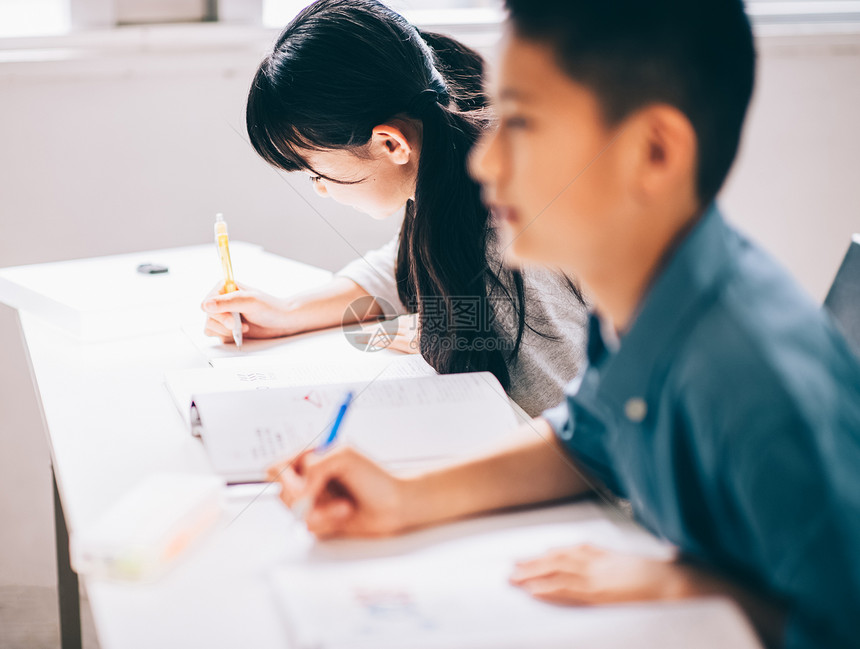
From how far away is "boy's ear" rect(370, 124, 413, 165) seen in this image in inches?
41.5

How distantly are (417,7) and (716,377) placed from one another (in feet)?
5.49

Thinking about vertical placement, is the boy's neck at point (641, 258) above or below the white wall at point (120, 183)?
above

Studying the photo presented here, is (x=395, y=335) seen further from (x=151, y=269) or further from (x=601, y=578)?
(x=601, y=578)

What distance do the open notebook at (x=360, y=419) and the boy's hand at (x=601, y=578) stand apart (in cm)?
17

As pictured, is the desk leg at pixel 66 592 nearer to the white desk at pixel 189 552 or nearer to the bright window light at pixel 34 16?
the white desk at pixel 189 552

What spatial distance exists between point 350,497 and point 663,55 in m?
0.38

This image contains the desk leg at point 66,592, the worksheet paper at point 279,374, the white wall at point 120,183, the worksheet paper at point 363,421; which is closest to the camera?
the worksheet paper at point 363,421

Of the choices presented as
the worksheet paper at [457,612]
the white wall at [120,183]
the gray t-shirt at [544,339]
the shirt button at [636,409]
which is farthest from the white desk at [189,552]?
the white wall at [120,183]

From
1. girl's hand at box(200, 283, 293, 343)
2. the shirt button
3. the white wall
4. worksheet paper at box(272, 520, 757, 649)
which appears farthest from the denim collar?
the white wall

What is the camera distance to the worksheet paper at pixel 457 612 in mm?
474

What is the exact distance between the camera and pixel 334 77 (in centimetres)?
101

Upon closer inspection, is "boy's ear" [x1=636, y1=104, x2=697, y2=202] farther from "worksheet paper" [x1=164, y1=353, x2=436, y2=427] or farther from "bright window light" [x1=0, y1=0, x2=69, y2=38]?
"bright window light" [x1=0, y1=0, x2=69, y2=38]

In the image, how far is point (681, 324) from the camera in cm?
52

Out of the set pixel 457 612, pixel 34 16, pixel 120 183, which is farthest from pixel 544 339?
pixel 34 16
